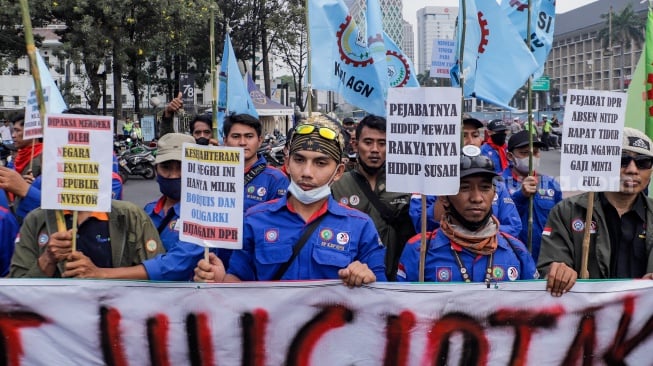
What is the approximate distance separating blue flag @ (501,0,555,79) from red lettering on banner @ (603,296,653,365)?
325cm

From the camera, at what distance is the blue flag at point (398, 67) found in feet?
26.1

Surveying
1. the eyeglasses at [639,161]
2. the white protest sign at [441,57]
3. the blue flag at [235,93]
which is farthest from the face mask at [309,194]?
the white protest sign at [441,57]

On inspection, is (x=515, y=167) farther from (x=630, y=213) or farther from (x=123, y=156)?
(x=123, y=156)

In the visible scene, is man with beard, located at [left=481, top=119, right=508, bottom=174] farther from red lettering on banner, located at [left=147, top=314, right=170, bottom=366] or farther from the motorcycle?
the motorcycle

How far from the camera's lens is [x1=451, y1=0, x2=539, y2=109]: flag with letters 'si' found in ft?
16.1

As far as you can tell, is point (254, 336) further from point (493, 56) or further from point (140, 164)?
point (140, 164)

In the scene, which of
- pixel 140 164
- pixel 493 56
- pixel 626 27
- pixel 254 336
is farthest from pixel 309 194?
pixel 626 27

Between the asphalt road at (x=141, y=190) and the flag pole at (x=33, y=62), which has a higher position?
the flag pole at (x=33, y=62)

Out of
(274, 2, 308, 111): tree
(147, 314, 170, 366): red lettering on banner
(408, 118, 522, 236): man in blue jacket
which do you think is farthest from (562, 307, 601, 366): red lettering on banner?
(274, 2, 308, 111): tree

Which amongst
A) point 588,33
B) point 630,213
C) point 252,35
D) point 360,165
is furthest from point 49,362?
point 588,33

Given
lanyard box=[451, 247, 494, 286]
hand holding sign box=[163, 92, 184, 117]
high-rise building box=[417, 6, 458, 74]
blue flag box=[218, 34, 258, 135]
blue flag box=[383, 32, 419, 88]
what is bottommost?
lanyard box=[451, 247, 494, 286]

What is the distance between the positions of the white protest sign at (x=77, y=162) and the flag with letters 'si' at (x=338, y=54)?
10.6 ft

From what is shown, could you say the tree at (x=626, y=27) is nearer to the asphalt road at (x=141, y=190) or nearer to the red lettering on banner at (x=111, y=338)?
the asphalt road at (x=141, y=190)

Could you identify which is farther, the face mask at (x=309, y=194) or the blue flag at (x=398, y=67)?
the blue flag at (x=398, y=67)
